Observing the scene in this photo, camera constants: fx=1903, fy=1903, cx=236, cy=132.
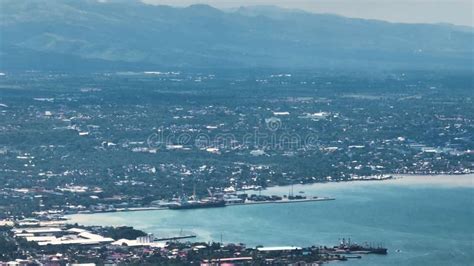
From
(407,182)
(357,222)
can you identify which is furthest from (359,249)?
(407,182)

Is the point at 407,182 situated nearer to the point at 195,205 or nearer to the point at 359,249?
the point at 195,205

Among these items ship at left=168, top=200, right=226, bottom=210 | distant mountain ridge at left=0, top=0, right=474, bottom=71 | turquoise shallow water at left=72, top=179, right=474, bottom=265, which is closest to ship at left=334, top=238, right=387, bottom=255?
turquoise shallow water at left=72, top=179, right=474, bottom=265

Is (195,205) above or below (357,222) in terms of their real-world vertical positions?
below

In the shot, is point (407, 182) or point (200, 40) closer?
point (407, 182)

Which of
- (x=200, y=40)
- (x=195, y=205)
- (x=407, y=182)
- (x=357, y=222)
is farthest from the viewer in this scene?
(x=200, y=40)

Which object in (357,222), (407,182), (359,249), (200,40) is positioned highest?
(359,249)

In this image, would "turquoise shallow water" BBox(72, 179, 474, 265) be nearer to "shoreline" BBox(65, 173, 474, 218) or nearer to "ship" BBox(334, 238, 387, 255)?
"ship" BBox(334, 238, 387, 255)
